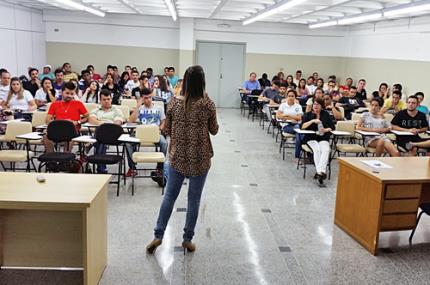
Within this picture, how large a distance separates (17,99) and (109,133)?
2.86 m

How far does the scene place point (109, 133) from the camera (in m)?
5.52

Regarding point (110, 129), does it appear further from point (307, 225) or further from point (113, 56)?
point (113, 56)

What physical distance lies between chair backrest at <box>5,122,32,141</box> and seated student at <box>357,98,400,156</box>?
16.8 feet

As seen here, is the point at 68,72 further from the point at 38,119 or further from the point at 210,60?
the point at 38,119

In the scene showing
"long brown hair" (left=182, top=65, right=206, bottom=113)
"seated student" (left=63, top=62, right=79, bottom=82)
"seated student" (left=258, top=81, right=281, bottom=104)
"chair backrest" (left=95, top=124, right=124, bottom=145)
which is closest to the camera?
"long brown hair" (left=182, top=65, right=206, bottom=113)

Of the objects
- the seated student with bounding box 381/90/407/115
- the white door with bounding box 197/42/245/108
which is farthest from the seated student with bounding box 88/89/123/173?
the white door with bounding box 197/42/245/108

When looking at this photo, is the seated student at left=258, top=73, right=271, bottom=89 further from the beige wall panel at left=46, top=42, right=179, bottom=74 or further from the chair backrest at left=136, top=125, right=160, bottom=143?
the chair backrest at left=136, top=125, right=160, bottom=143

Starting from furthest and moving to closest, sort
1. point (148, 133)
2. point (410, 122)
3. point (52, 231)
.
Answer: point (410, 122)
point (148, 133)
point (52, 231)

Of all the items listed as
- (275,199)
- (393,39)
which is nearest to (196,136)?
(275,199)

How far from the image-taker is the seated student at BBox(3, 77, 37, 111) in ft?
23.9

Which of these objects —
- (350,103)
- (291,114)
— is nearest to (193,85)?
(291,114)

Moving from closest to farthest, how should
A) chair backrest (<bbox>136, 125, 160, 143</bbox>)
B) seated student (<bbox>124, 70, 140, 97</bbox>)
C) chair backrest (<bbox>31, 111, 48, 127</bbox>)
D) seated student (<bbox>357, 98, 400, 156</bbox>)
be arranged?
chair backrest (<bbox>136, 125, 160, 143</bbox>) → chair backrest (<bbox>31, 111, 48, 127</bbox>) → seated student (<bbox>357, 98, 400, 156</bbox>) → seated student (<bbox>124, 70, 140, 97</bbox>)

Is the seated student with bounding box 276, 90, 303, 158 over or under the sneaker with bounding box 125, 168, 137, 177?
over

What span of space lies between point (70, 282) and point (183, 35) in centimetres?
1107
